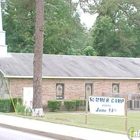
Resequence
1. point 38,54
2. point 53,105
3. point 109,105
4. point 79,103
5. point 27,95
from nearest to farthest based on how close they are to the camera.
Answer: point 109,105, point 38,54, point 27,95, point 53,105, point 79,103

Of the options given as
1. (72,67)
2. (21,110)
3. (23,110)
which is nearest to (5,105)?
(21,110)

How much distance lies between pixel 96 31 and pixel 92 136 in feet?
143

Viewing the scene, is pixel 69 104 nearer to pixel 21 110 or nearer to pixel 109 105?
pixel 21 110

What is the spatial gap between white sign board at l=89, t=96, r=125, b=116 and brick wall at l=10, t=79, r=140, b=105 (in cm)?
1366

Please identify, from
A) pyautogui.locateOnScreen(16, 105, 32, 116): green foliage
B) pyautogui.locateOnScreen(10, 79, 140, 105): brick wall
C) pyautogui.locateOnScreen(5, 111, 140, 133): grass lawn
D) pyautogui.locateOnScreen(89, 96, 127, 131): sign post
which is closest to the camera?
pyautogui.locateOnScreen(89, 96, 127, 131): sign post

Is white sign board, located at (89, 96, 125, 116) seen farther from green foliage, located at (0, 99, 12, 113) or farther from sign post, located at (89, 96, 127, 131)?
green foliage, located at (0, 99, 12, 113)

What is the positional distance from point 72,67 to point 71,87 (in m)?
2.27

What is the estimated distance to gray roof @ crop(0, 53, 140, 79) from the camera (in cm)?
3462

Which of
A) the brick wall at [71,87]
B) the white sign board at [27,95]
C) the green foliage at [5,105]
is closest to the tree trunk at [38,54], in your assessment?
the green foliage at [5,105]

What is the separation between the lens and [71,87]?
119 feet

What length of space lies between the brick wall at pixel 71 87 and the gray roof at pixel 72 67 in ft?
1.82

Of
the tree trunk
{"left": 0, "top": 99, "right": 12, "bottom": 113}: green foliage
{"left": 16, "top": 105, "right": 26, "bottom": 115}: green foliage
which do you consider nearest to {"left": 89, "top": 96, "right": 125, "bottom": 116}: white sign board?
the tree trunk

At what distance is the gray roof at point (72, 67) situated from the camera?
34.6 meters

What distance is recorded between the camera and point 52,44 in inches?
2003
